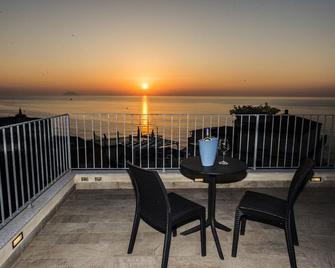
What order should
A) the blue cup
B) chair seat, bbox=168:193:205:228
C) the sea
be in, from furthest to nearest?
the sea → the blue cup → chair seat, bbox=168:193:205:228

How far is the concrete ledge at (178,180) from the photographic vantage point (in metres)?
3.94

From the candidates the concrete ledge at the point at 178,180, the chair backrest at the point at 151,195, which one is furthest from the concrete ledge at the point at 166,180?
the chair backrest at the point at 151,195

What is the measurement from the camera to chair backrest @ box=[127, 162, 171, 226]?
1.79m

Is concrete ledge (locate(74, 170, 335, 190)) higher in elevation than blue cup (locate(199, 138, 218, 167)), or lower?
lower

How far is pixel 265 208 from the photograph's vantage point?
217 cm

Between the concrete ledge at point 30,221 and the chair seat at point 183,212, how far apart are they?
141 cm

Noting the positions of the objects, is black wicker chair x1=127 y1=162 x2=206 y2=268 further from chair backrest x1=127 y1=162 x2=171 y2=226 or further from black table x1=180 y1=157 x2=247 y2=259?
black table x1=180 y1=157 x2=247 y2=259

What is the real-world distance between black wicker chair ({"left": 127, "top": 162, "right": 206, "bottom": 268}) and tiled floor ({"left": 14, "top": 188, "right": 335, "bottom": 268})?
0.76 feet

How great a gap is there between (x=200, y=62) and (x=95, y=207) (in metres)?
4.63

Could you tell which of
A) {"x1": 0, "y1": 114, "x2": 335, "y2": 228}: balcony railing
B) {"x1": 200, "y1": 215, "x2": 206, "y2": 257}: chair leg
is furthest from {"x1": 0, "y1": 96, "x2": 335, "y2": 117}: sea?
{"x1": 200, "y1": 215, "x2": 206, "y2": 257}: chair leg

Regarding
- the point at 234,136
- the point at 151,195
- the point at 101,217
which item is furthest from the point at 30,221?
the point at 234,136

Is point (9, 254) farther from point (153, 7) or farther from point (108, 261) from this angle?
point (153, 7)

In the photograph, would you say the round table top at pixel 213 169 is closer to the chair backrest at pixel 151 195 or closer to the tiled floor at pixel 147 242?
the chair backrest at pixel 151 195

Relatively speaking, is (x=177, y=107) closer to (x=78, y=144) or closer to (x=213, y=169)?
(x=78, y=144)
